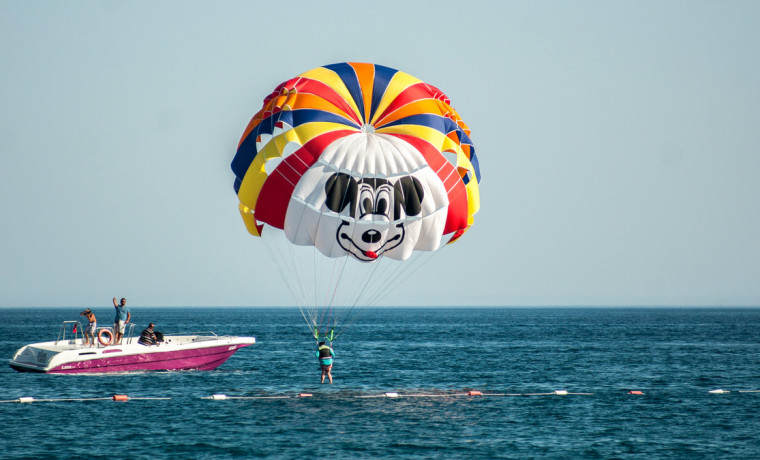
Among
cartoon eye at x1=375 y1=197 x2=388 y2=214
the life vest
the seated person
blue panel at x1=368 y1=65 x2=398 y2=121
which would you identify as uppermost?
blue panel at x1=368 y1=65 x2=398 y2=121

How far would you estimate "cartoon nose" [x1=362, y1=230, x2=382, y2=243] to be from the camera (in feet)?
81.9

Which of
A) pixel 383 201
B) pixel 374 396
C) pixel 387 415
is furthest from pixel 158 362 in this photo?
pixel 383 201

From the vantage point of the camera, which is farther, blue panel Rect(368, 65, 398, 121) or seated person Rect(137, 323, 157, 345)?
seated person Rect(137, 323, 157, 345)

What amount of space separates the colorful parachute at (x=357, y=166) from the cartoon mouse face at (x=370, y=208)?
0.03m

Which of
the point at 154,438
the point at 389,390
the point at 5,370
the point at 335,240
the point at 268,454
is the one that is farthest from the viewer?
the point at 5,370

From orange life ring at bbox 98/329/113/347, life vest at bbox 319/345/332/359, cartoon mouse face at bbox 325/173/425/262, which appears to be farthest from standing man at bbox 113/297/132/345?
cartoon mouse face at bbox 325/173/425/262

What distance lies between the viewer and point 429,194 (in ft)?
81.9

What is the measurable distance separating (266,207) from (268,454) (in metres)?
7.89

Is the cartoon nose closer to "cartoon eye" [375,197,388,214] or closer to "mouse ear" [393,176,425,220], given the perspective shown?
"cartoon eye" [375,197,388,214]

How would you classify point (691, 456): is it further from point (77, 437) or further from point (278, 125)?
point (77, 437)

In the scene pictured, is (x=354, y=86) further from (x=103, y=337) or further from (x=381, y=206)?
(x=103, y=337)

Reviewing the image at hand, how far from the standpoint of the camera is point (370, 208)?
24.5 metres

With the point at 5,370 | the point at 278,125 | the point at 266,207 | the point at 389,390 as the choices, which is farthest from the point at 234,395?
the point at 5,370

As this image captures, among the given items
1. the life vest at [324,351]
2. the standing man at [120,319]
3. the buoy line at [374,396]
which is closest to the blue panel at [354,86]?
the life vest at [324,351]
